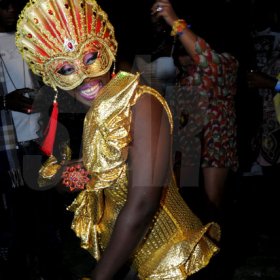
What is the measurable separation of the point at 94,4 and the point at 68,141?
653 millimetres

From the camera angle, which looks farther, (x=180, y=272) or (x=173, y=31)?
(x=173, y=31)

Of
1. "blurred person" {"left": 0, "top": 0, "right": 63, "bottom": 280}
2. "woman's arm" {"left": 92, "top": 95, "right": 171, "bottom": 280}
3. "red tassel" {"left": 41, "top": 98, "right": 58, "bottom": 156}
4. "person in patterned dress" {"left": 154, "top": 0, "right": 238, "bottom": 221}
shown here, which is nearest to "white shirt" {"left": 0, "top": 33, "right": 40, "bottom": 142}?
"blurred person" {"left": 0, "top": 0, "right": 63, "bottom": 280}

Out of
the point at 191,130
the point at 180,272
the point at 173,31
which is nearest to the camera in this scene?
the point at 180,272

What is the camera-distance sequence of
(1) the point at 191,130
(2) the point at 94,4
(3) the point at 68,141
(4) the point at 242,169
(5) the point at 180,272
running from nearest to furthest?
(5) the point at 180,272, (2) the point at 94,4, (3) the point at 68,141, (1) the point at 191,130, (4) the point at 242,169

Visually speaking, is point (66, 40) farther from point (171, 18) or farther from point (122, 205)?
point (171, 18)

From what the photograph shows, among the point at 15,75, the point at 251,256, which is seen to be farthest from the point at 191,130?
the point at 15,75

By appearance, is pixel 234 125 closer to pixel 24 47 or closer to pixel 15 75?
pixel 15 75

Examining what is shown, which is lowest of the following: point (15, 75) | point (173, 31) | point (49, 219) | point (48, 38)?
point (49, 219)

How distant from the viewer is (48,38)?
5.75ft

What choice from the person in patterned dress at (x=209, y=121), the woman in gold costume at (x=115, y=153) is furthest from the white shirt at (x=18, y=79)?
the woman in gold costume at (x=115, y=153)

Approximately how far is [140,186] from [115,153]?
135 mm

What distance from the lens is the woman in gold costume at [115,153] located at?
5.16 ft

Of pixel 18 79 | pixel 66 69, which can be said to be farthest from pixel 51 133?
pixel 18 79

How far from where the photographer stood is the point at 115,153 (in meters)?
1.60
